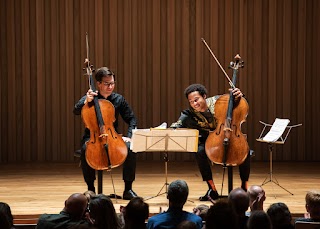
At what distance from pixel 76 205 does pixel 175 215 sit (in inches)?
23.4

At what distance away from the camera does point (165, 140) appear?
221 inches

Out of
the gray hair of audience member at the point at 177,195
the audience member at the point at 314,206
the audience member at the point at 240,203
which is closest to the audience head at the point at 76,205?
the gray hair of audience member at the point at 177,195

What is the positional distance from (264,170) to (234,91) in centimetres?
264

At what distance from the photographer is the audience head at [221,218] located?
3.09m

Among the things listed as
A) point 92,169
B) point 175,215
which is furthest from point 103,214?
point 92,169

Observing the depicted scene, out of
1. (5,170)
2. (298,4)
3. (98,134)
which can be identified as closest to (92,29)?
(5,170)

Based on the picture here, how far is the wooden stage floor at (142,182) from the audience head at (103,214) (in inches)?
70.8

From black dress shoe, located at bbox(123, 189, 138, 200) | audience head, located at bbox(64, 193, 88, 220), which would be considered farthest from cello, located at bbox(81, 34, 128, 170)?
audience head, located at bbox(64, 193, 88, 220)

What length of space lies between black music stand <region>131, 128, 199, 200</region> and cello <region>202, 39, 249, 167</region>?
180 mm

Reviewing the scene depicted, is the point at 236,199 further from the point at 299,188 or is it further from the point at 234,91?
the point at 299,188

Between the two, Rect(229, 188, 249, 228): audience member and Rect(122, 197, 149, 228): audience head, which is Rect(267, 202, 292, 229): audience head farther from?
Rect(122, 197, 149, 228): audience head

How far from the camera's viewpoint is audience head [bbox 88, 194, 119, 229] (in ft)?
11.7

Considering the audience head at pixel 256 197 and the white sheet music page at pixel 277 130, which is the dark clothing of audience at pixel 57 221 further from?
the white sheet music page at pixel 277 130

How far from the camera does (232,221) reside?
10.2 feet
